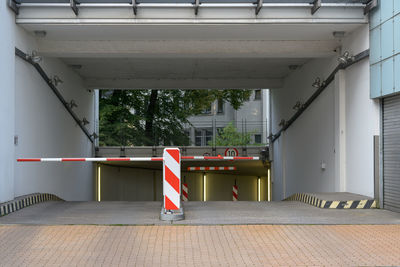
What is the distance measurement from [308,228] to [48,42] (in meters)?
8.22

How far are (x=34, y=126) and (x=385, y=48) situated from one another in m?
8.34

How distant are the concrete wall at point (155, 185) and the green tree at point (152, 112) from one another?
72.9 inches

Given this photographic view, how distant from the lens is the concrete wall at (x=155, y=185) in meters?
22.8

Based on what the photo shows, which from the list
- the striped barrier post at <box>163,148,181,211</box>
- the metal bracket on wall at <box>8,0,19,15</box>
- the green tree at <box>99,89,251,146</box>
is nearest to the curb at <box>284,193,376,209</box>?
the striped barrier post at <box>163,148,181,211</box>

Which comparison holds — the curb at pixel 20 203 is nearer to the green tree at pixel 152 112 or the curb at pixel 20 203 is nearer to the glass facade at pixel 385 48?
the glass facade at pixel 385 48

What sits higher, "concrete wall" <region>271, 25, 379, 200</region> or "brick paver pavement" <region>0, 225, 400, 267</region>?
"concrete wall" <region>271, 25, 379, 200</region>

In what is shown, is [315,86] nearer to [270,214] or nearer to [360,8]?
[360,8]

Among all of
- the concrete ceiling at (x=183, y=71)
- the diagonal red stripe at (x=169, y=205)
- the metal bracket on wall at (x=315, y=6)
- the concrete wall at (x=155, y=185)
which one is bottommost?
the concrete wall at (x=155, y=185)

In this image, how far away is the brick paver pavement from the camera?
A: 218 inches

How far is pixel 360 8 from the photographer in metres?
10.2

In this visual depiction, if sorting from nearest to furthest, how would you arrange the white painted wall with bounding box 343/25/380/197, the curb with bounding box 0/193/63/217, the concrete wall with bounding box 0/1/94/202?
the curb with bounding box 0/193/63/217 < the concrete wall with bounding box 0/1/94/202 < the white painted wall with bounding box 343/25/380/197

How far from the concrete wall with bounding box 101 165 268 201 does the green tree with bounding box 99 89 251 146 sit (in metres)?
1.85

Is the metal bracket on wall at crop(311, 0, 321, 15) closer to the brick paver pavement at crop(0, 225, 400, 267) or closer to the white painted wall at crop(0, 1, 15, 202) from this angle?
the brick paver pavement at crop(0, 225, 400, 267)

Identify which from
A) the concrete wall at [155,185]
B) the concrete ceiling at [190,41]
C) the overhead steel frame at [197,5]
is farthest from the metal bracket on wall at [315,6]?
the concrete wall at [155,185]
